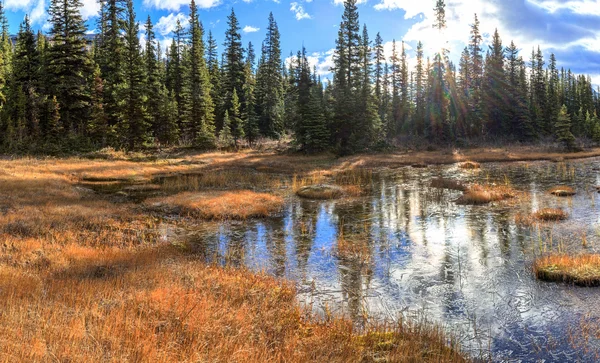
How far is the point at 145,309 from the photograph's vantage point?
6461 millimetres

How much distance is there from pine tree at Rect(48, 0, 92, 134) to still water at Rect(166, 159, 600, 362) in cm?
3769

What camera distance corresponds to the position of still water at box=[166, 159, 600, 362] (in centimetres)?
739

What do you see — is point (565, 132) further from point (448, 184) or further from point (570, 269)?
point (570, 269)

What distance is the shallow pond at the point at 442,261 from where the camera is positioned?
7.40m

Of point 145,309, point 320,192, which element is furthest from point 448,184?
point 145,309

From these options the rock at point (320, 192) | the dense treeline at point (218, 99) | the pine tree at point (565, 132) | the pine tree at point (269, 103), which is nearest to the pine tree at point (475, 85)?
the dense treeline at point (218, 99)

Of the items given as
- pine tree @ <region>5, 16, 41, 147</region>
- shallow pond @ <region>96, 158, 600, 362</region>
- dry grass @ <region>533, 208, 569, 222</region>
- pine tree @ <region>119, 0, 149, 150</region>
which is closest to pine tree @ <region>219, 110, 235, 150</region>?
pine tree @ <region>119, 0, 149, 150</region>

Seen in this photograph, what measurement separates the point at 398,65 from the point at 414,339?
9167 centimetres

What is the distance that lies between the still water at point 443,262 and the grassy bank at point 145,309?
1153 mm

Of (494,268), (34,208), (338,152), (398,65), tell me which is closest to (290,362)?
(494,268)

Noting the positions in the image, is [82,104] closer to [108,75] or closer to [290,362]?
[108,75]

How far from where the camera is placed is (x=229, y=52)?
6669 centimetres

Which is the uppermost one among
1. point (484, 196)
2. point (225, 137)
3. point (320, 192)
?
point (225, 137)

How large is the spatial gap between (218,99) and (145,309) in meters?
61.3
